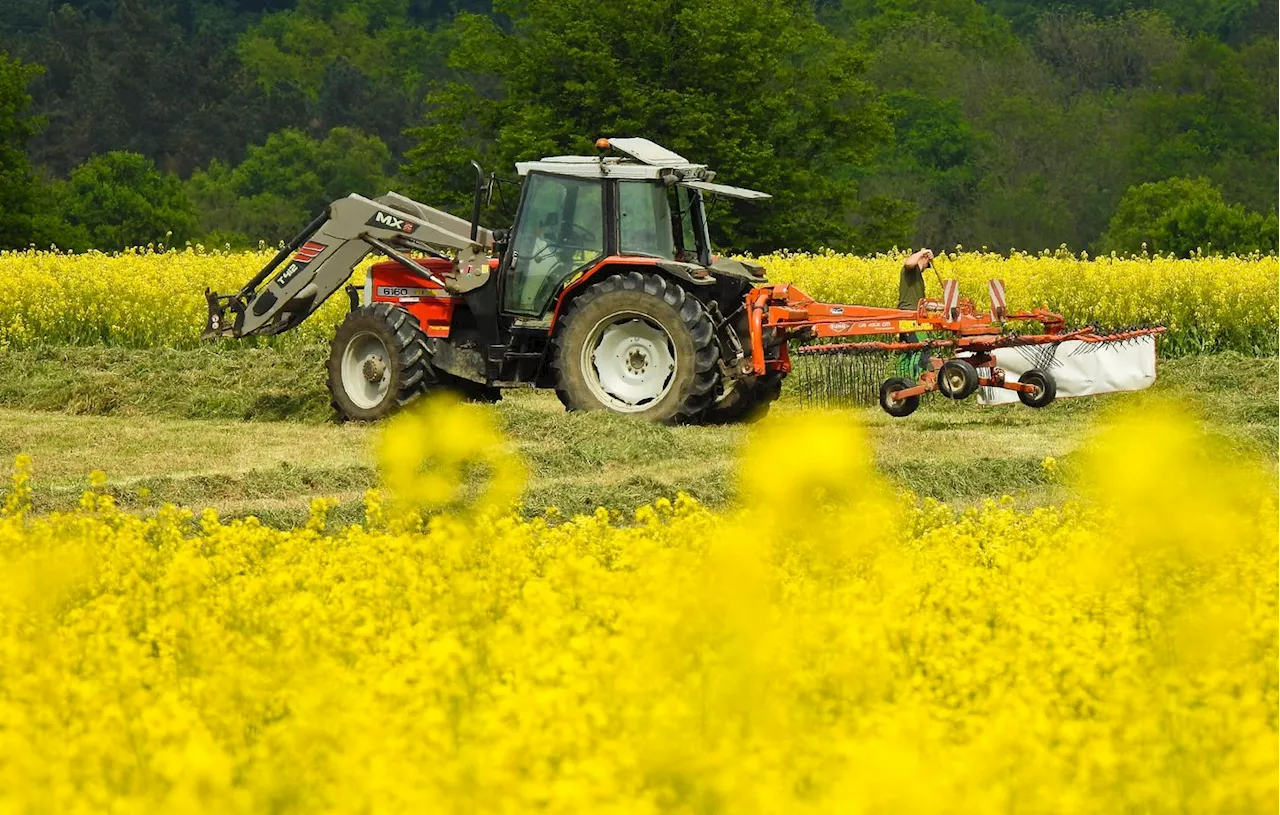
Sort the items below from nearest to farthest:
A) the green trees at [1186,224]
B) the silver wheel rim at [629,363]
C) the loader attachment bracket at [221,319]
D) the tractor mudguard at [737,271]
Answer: the silver wheel rim at [629,363] → the tractor mudguard at [737,271] → the loader attachment bracket at [221,319] → the green trees at [1186,224]

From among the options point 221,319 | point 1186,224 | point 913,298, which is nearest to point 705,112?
point 1186,224

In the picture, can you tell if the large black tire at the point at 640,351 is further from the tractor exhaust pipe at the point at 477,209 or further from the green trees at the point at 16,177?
the green trees at the point at 16,177

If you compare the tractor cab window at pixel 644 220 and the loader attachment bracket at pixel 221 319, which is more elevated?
the tractor cab window at pixel 644 220

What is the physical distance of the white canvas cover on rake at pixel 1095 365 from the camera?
1608 centimetres

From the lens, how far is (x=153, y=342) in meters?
21.8

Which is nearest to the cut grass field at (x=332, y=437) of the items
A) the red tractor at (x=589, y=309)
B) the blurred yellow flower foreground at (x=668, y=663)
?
the red tractor at (x=589, y=309)

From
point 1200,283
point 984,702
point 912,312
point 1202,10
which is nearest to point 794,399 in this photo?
point 912,312

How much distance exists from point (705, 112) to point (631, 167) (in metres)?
26.4

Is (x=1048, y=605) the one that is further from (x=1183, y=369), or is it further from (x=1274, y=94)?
(x=1274, y=94)

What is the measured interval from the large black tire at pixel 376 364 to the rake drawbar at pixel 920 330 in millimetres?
2602

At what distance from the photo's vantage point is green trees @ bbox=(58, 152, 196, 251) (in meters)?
57.2

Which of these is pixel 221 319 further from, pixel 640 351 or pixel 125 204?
pixel 125 204

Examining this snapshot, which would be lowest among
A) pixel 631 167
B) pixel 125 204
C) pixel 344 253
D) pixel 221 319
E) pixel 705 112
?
pixel 221 319

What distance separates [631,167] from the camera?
15383mm
